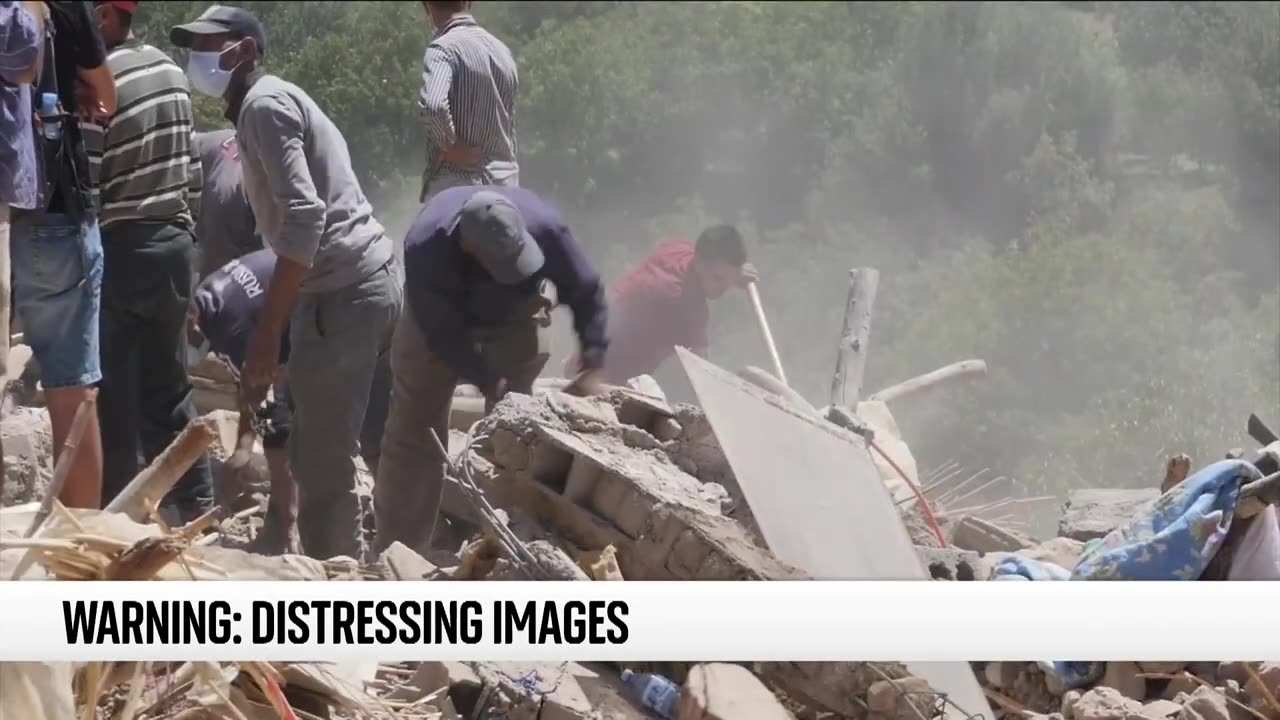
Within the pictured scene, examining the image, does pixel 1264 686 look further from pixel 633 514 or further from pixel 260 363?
pixel 260 363

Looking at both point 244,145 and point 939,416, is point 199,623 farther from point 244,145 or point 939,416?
point 939,416

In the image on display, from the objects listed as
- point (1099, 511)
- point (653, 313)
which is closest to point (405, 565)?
point (1099, 511)

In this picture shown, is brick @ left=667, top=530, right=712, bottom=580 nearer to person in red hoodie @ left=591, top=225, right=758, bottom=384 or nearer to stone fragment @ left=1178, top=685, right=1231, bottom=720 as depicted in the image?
stone fragment @ left=1178, top=685, right=1231, bottom=720

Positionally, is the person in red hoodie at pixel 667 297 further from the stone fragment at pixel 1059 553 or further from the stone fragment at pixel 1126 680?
the stone fragment at pixel 1126 680

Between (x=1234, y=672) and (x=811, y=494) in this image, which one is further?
(x=811, y=494)

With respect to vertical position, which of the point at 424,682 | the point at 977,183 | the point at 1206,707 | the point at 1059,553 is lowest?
the point at 977,183

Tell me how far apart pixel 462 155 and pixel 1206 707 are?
2.95 meters

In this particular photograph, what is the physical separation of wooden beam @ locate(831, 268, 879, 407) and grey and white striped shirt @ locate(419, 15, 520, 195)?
6.51ft

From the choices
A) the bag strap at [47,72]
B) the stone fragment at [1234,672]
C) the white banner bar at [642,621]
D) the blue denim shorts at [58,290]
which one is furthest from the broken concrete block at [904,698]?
the bag strap at [47,72]

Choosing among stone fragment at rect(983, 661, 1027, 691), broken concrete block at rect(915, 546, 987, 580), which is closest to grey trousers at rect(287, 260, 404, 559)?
broken concrete block at rect(915, 546, 987, 580)

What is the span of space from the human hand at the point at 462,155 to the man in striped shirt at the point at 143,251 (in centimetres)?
84

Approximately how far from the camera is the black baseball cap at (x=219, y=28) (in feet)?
16.2

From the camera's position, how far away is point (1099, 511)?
5688mm

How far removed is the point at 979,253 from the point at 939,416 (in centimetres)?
403
